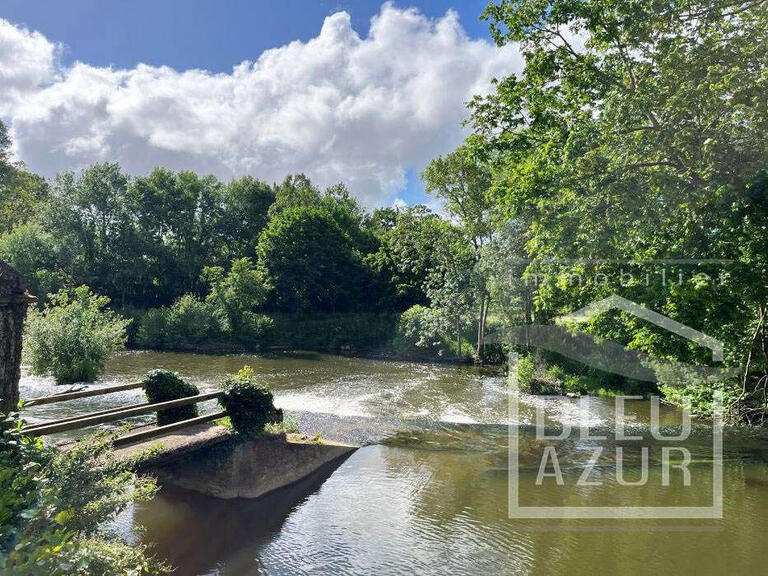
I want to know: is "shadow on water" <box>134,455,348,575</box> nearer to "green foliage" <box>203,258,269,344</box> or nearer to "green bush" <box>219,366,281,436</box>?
"green bush" <box>219,366,281,436</box>

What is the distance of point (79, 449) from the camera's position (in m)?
4.87

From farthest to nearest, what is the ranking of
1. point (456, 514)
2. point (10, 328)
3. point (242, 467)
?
point (242, 467) → point (456, 514) → point (10, 328)

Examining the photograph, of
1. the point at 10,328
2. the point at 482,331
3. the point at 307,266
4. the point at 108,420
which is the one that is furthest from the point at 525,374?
the point at 307,266

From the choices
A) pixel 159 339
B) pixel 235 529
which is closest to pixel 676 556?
pixel 235 529

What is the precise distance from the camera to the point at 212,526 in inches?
302

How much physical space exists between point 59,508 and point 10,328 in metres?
2.47

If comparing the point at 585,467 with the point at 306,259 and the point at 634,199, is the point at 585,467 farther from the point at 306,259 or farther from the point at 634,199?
the point at 306,259

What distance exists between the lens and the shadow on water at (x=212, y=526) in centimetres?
667

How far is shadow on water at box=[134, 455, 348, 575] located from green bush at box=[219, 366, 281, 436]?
4.34 ft

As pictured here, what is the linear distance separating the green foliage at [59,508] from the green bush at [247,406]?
4399 mm

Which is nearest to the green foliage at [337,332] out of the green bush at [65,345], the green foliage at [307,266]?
the green foliage at [307,266]

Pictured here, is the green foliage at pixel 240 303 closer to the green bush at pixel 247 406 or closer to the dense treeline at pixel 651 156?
the green bush at pixel 247 406

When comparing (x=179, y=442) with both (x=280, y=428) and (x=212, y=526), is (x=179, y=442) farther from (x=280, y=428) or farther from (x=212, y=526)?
(x=280, y=428)

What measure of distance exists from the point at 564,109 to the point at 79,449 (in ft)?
35.8
